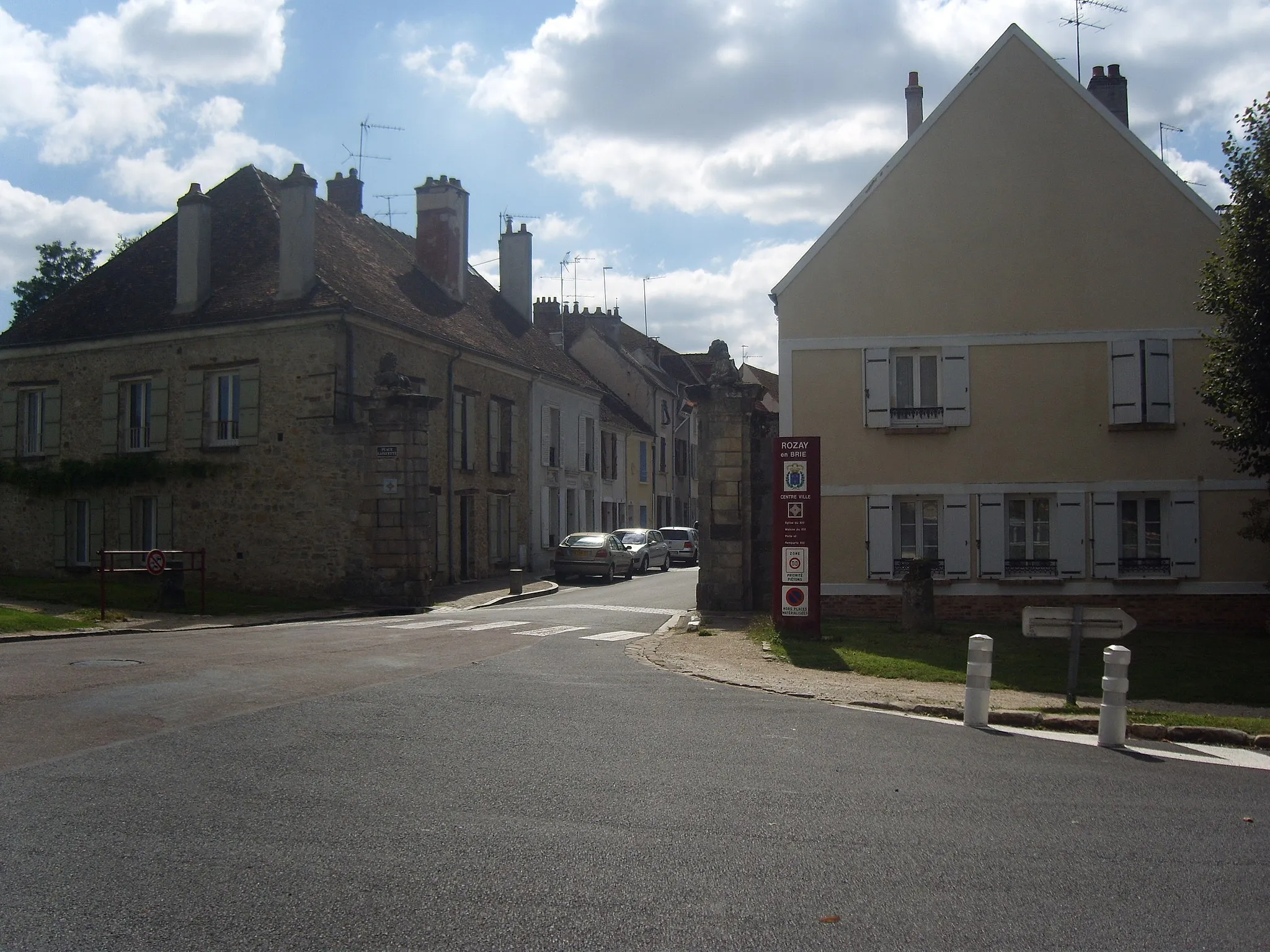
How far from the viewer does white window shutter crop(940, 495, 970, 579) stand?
18.2 meters

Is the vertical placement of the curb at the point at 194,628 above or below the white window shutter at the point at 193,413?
below

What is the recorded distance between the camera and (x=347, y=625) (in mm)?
17516

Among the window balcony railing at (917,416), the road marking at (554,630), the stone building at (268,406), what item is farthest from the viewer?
the stone building at (268,406)

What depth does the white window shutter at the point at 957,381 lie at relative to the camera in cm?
1833

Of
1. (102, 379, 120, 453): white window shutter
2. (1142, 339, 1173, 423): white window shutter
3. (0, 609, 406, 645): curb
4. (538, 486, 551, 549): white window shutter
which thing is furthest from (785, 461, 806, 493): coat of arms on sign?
(538, 486, 551, 549): white window shutter

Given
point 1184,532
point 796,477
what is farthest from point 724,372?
point 1184,532

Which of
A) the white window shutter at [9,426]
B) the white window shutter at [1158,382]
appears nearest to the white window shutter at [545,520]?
the white window shutter at [9,426]

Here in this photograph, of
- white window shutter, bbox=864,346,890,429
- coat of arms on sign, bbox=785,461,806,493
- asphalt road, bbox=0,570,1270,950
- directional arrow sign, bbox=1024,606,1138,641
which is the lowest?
asphalt road, bbox=0,570,1270,950

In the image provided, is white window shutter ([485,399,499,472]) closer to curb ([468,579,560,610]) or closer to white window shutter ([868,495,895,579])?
curb ([468,579,560,610])

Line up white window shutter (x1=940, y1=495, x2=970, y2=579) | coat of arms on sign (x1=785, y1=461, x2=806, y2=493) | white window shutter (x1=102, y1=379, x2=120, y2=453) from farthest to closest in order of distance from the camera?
white window shutter (x1=102, y1=379, x2=120, y2=453) → white window shutter (x1=940, y1=495, x2=970, y2=579) → coat of arms on sign (x1=785, y1=461, x2=806, y2=493)

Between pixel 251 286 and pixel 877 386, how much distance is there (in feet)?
46.2

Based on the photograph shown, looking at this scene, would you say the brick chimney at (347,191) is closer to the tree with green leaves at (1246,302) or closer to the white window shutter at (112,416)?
the white window shutter at (112,416)

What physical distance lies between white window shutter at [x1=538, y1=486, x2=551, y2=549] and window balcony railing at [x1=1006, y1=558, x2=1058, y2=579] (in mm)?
17635

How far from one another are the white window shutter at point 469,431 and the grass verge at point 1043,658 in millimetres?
13124
